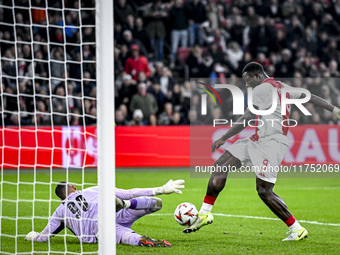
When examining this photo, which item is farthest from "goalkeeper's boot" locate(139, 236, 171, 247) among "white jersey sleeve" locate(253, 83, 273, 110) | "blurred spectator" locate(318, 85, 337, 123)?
"blurred spectator" locate(318, 85, 337, 123)

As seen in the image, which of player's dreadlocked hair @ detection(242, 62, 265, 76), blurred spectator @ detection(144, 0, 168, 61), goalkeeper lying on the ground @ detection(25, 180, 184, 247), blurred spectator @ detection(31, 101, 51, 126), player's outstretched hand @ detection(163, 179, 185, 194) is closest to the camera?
player's outstretched hand @ detection(163, 179, 185, 194)

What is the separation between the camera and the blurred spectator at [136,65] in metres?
13.6

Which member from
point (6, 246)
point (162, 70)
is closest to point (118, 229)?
point (6, 246)

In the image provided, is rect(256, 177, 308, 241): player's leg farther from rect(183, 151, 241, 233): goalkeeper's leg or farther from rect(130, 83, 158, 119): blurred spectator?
rect(130, 83, 158, 119): blurred spectator

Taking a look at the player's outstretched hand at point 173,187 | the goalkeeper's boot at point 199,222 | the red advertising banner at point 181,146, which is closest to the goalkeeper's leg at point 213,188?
the goalkeeper's boot at point 199,222

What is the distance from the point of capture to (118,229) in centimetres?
545

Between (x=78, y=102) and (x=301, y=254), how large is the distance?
8146 millimetres

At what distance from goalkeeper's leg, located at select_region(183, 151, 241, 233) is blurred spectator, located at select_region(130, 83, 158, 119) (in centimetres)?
696

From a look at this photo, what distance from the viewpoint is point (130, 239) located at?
5316mm

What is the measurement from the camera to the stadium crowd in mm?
12492

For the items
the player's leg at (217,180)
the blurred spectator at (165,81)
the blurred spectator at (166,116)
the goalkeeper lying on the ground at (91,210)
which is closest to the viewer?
the goalkeeper lying on the ground at (91,210)

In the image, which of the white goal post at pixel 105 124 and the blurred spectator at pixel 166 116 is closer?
the white goal post at pixel 105 124

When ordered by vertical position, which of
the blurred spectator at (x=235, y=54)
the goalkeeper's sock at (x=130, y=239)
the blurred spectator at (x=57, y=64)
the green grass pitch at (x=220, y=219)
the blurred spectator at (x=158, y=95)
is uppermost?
the blurred spectator at (x=235, y=54)

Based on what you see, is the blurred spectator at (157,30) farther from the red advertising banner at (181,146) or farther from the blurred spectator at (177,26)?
the red advertising banner at (181,146)
